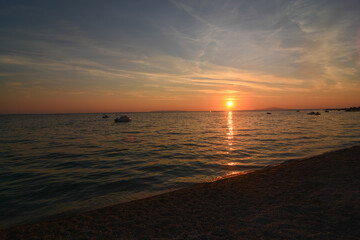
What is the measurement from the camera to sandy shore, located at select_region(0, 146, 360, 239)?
5234mm

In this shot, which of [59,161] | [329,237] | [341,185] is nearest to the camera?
[329,237]

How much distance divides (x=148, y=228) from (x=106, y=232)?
1246 millimetres

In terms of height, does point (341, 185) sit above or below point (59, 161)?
above

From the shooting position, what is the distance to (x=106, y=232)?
223 inches

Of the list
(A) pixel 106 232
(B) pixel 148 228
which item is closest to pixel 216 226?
(B) pixel 148 228

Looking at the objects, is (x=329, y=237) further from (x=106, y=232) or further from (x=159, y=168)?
(x=159, y=168)

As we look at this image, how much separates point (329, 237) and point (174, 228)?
4.04 m

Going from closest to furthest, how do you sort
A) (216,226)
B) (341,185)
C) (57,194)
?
1. (216,226)
2. (341,185)
3. (57,194)

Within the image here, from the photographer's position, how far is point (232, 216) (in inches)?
245

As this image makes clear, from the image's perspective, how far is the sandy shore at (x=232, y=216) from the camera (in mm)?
5234

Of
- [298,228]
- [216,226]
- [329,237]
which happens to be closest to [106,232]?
[216,226]

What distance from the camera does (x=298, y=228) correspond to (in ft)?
17.2

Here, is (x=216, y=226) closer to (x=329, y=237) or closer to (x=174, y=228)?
(x=174, y=228)

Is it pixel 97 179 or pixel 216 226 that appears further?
pixel 97 179
